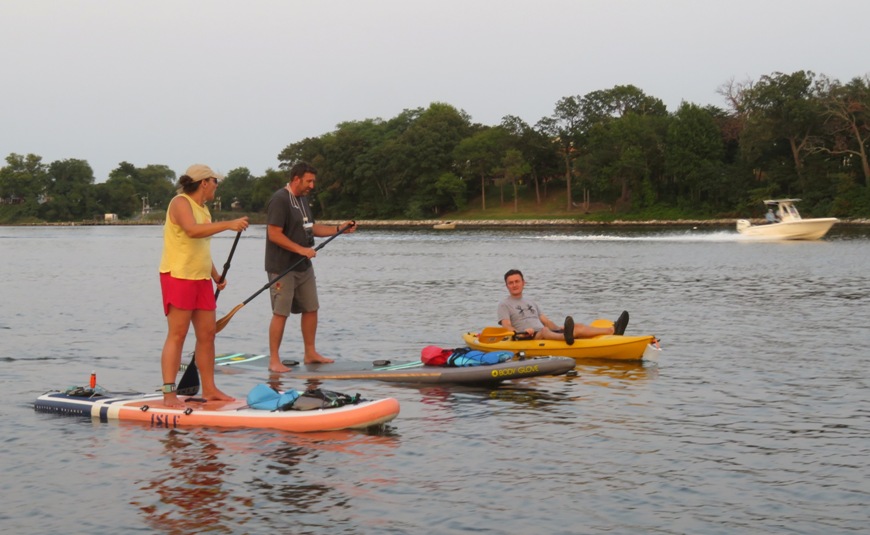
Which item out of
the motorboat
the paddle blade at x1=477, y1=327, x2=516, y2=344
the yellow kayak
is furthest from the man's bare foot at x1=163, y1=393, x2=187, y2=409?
the motorboat

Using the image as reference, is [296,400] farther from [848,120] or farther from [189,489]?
[848,120]

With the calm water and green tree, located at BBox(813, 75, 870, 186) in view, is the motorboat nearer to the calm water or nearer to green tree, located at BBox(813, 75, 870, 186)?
green tree, located at BBox(813, 75, 870, 186)

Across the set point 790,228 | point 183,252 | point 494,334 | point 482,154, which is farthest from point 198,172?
point 482,154

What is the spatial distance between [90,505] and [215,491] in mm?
964

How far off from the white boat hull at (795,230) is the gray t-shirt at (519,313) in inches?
2197

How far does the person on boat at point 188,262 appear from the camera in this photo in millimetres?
9758

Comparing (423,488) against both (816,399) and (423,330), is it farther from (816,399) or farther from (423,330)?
(423,330)

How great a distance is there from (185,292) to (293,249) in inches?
102

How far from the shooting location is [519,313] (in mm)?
14750

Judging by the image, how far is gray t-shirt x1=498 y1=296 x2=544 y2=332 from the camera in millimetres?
14656

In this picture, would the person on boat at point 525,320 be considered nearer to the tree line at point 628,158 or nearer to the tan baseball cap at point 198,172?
the tan baseball cap at point 198,172

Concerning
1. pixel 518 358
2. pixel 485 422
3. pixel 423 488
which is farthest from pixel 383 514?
pixel 518 358


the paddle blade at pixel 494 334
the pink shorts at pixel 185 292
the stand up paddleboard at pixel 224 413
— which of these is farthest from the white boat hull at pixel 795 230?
the pink shorts at pixel 185 292

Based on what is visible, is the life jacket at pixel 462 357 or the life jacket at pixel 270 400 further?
the life jacket at pixel 462 357
